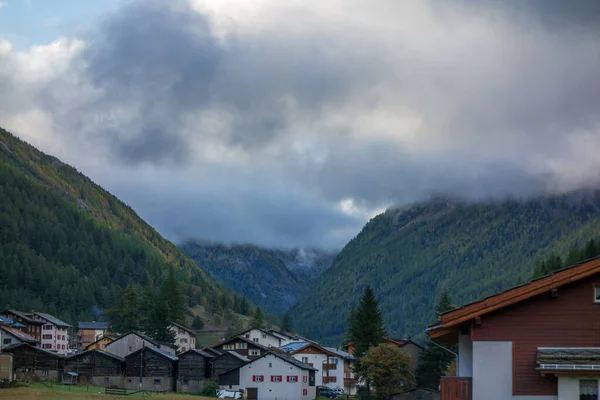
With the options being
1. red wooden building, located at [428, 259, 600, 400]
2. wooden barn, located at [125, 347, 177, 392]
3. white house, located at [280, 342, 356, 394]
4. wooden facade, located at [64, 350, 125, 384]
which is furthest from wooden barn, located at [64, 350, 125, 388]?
red wooden building, located at [428, 259, 600, 400]

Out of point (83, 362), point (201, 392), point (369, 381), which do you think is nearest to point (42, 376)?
point (83, 362)

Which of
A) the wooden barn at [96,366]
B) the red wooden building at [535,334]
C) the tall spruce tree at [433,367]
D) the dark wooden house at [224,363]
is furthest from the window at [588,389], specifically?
the wooden barn at [96,366]

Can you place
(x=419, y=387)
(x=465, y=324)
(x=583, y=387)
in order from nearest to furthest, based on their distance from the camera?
(x=583, y=387)
(x=465, y=324)
(x=419, y=387)

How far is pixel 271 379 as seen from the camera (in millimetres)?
146875

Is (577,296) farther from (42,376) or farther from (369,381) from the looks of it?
(42,376)

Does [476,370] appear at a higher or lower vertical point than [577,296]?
lower

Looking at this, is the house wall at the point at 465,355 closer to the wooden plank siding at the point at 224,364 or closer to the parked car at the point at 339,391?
the wooden plank siding at the point at 224,364

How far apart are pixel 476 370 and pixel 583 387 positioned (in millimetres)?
3049

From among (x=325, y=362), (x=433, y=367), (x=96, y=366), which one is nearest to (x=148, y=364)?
(x=96, y=366)

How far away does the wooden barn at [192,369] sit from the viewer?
15438 cm

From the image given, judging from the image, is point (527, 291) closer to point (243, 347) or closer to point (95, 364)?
point (95, 364)

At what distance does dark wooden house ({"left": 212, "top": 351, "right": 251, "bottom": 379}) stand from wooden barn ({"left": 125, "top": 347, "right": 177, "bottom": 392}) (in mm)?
7819

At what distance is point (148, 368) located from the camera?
158m

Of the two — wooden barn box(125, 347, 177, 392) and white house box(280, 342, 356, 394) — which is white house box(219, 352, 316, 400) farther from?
white house box(280, 342, 356, 394)
